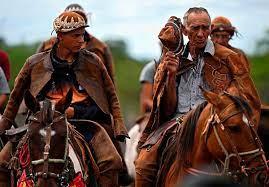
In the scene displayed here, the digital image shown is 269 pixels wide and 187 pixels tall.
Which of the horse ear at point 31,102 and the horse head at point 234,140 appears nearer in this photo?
the horse head at point 234,140

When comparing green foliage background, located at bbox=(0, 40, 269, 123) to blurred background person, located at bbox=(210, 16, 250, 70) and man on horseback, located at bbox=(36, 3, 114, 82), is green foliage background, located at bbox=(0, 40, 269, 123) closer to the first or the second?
man on horseback, located at bbox=(36, 3, 114, 82)

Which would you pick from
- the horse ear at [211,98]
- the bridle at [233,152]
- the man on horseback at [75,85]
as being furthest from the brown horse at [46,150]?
the horse ear at [211,98]

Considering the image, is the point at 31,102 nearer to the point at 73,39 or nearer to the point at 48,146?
the point at 48,146

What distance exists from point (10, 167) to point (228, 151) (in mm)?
2916

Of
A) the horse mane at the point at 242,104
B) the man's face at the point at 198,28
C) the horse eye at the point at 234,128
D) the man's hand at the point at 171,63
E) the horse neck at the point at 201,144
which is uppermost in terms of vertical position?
the man's face at the point at 198,28

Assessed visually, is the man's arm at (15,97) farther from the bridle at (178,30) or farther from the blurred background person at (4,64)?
the blurred background person at (4,64)

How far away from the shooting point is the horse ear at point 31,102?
11.2 m

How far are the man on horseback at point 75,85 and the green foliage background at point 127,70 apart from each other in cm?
2534

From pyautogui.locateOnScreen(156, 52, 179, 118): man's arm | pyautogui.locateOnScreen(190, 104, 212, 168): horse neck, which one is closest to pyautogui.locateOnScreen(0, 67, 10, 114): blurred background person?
pyautogui.locateOnScreen(156, 52, 179, 118): man's arm

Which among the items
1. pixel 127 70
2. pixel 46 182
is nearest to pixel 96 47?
pixel 46 182

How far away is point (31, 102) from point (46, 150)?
78 centimetres

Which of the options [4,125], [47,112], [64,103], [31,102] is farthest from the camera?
[4,125]

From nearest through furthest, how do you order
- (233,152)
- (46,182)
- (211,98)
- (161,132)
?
(233,152), (211,98), (46,182), (161,132)

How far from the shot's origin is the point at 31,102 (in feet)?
36.9
